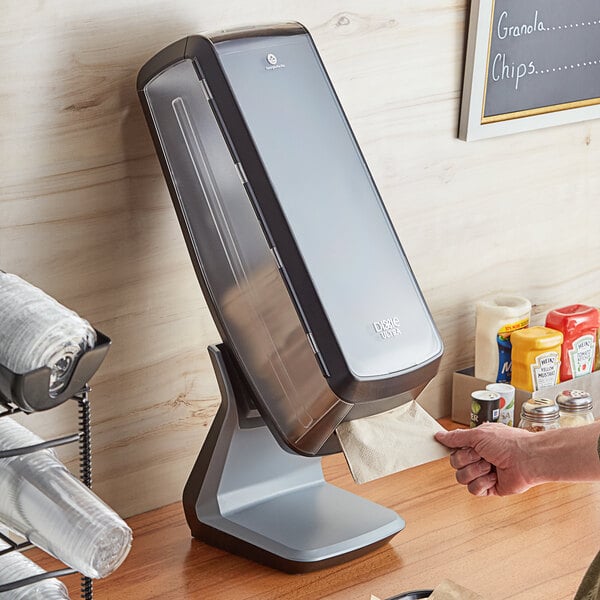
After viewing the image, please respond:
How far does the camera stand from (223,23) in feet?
3.80

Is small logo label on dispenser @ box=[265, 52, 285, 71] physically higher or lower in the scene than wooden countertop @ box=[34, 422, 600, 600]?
higher

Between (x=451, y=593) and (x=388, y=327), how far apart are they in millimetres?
271

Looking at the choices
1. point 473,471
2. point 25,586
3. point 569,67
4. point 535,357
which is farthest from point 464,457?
point 569,67

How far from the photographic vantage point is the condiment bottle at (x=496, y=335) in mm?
1462

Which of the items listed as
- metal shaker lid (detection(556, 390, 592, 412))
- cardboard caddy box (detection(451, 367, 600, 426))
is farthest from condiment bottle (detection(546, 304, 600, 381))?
metal shaker lid (detection(556, 390, 592, 412))

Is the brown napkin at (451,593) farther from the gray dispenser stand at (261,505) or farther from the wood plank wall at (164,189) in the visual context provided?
the wood plank wall at (164,189)

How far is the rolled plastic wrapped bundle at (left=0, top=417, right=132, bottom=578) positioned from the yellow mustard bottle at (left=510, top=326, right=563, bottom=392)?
2.82 ft

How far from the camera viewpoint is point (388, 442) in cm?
104

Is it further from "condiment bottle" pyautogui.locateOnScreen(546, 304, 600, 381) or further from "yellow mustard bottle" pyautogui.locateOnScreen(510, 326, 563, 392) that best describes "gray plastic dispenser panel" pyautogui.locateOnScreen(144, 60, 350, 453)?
A: "condiment bottle" pyautogui.locateOnScreen(546, 304, 600, 381)

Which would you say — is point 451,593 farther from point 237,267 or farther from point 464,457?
point 237,267

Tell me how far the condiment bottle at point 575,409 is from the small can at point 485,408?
0.09 meters

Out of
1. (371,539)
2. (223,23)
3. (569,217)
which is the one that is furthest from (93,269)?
(569,217)

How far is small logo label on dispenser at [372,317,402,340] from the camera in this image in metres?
1.02

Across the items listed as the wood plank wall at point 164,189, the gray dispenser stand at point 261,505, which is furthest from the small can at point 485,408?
the gray dispenser stand at point 261,505
